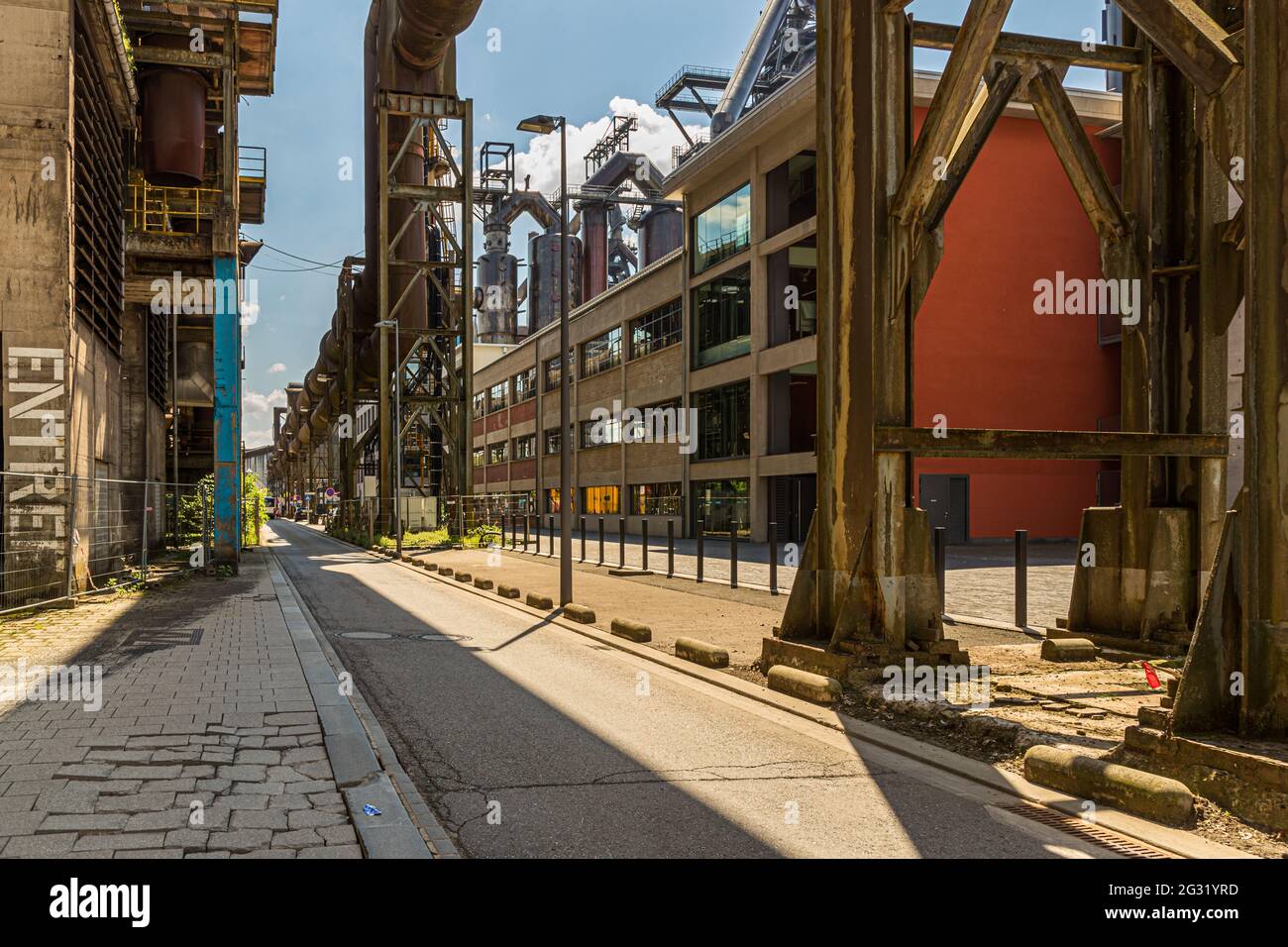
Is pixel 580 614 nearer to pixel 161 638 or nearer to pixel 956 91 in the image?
pixel 161 638

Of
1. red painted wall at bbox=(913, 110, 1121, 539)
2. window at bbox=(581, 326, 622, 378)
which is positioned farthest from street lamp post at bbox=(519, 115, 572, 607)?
window at bbox=(581, 326, 622, 378)

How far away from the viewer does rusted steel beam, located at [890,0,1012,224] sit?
6672 mm

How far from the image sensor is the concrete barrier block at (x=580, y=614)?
12.7 meters

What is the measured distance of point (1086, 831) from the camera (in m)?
4.43

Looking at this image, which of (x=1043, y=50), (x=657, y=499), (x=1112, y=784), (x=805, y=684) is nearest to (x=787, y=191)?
(x=657, y=499)

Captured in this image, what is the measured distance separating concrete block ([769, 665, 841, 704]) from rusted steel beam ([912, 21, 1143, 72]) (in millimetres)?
5190

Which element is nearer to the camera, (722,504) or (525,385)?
(722,504)

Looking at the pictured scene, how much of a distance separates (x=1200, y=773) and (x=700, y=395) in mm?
36455

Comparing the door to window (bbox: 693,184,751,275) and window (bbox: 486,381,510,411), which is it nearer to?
window (bbox: 693,184,751,275)

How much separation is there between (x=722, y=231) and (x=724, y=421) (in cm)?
753

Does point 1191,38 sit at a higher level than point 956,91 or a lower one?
lower

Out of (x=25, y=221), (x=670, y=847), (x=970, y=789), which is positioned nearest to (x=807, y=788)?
(x=970, y=789)

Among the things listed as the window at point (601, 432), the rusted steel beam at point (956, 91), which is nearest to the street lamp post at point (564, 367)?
the rusted steel beam at point (956, 91)
